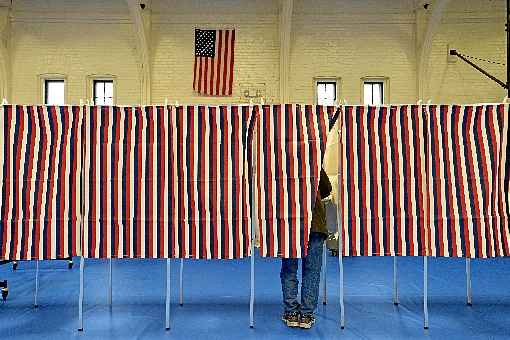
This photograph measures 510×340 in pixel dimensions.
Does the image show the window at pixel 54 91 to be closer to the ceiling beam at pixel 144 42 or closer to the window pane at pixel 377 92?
the ceiling beam at pixel 144 42

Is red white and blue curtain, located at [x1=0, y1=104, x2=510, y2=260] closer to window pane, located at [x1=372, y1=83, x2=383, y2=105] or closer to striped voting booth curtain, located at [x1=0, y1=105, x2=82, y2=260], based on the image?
striped voting booth curtain, located at [x1=0, y1=105, x2=82, y2=260]

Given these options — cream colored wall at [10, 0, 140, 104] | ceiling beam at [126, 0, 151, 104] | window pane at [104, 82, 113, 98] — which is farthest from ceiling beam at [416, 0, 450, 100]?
window pane at [104, 82, 113, 98]

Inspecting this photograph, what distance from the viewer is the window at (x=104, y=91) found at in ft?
45.3

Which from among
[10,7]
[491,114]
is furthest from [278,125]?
[10,7]

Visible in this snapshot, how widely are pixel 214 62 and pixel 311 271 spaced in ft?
32.3

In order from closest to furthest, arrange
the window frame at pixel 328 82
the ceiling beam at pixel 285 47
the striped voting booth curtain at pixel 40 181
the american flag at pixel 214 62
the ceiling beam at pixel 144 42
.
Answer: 1. the striped voting booth curtain at pixel 40 181
2. the ceiling beam at pixel 285 47
3. the ceiling beam at pixel 144 42
4. the american flag at pixel 214 62
5. the window frame at pixel 328 82

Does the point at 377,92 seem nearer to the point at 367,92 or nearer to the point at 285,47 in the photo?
the point at 367,92

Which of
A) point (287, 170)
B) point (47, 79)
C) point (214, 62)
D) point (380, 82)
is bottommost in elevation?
point (287, 170)

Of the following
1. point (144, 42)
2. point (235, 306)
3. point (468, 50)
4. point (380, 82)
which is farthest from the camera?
point (380, 82)

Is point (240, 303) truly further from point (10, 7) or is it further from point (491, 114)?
point (10, 7)

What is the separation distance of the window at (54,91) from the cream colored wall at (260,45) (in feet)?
0.86

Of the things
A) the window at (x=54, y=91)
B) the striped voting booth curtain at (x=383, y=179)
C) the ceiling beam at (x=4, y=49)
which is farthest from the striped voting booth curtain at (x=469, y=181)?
the ceiling beam at (x=4, y=49)

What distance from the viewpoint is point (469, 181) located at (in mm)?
4742

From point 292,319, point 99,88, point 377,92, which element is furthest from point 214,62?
point 292,319
